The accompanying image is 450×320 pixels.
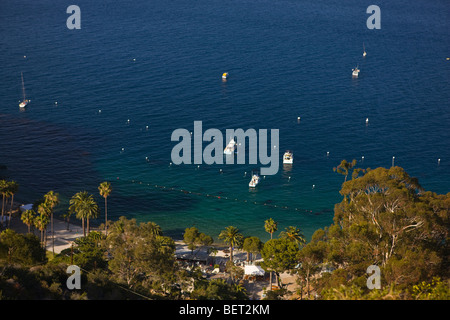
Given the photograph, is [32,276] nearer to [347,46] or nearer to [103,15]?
[347,46]

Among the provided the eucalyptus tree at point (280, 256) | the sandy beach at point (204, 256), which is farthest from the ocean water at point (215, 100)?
the eucalyptus tree at point (280, 256)

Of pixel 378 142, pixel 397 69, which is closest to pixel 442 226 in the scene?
pixel 378 142

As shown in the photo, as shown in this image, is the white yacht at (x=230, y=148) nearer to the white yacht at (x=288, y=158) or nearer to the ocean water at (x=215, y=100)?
the ocean water at (x=215, y=100)

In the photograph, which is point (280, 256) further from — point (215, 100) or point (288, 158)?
point (215, 100)

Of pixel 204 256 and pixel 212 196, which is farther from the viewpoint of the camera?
pixel 212 196

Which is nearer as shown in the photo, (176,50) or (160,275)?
(160,275)

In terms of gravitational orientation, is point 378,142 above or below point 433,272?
above

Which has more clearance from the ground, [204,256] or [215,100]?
[215,100]

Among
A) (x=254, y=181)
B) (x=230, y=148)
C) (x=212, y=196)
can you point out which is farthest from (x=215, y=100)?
(x=212, y=196)
